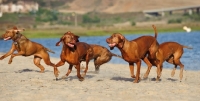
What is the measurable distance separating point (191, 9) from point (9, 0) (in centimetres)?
4583

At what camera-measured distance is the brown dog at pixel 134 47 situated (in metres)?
13.6

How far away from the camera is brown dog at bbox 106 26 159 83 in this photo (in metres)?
13.6

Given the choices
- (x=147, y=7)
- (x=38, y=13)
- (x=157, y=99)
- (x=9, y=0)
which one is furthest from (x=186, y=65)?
(x=147, y=7)

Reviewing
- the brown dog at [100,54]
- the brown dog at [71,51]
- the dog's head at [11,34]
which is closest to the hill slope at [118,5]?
the brown dog at [100,54]

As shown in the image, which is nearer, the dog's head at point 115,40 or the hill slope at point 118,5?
the dog's head at point 115,40

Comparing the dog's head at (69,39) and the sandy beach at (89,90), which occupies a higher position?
the dog's head at (69,39)

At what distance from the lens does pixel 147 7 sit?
160750mm

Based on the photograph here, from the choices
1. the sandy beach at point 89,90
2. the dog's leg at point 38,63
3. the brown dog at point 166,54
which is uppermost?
the brown dog at point 166,54

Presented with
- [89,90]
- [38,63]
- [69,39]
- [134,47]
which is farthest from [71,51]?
[38,63]

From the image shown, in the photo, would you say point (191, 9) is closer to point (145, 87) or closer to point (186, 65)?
point (186, 65)

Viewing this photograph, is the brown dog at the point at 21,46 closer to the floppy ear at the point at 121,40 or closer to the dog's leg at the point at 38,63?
the dog's leg at the point at 38,63

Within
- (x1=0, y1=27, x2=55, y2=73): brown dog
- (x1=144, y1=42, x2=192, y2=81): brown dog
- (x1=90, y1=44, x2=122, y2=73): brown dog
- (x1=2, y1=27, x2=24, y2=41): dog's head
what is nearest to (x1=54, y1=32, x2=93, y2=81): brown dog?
(x1=90, y1=44, x2=122, y2=73): brown dog

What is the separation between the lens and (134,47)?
14.0m

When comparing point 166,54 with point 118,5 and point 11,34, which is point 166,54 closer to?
point 11,34
